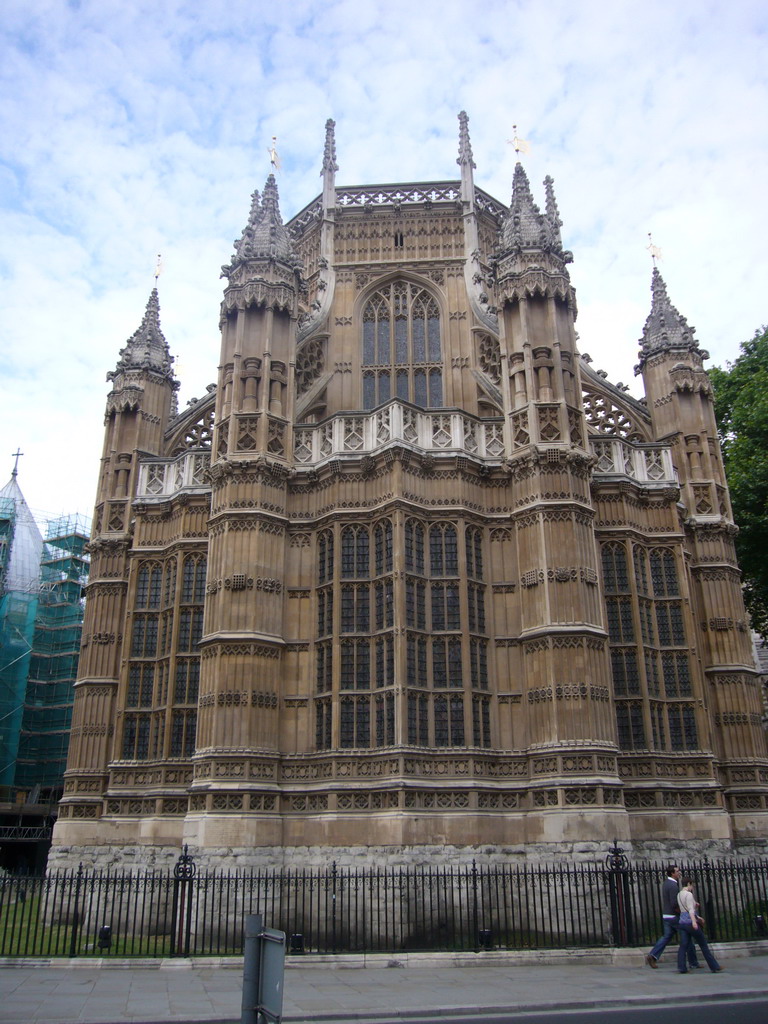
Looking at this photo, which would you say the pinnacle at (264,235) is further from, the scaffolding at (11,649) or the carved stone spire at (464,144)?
the scaffolding at (11,649)

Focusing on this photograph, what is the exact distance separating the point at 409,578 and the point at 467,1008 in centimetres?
1154

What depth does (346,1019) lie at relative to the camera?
39.3 feet

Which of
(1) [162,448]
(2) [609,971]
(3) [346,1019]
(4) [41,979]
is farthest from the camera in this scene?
(1) [162,448]

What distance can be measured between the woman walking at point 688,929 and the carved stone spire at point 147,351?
23750 mm

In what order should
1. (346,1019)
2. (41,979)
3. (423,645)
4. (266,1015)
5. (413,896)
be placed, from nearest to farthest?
(266,1015) < (346,1019) < (41,979) < (413,896) < (423,645)

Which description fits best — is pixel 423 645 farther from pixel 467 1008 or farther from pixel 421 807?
pixel 467 1008

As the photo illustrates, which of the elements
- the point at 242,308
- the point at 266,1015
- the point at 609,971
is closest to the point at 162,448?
the point at 242,308

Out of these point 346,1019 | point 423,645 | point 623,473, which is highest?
point 623,473

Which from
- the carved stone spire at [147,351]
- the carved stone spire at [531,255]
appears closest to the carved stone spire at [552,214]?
the carved stone spire at [531,255]

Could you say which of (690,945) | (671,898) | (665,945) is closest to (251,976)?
(671,898)

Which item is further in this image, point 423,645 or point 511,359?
point 511,359

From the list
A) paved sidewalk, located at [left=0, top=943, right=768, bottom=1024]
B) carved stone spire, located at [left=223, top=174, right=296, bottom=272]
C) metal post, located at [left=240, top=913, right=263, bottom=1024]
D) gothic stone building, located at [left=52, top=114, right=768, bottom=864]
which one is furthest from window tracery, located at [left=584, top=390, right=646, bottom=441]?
metal post, located at [left=240, top=913, right=263, bottom=1024]

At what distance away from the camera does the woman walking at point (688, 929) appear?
15031 mm

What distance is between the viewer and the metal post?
246 inches
